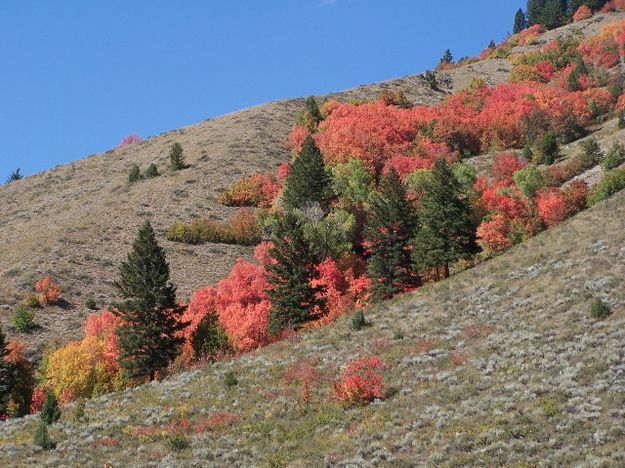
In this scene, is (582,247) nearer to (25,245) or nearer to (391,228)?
(391,228)

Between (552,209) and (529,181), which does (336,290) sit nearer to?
(552,209)

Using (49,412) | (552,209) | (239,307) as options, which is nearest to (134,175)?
(239,307)

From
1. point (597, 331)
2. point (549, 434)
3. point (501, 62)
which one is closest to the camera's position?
point (549, 434)

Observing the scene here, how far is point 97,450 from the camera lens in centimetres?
3097

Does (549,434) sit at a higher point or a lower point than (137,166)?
lower

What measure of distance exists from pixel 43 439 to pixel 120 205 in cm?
6388

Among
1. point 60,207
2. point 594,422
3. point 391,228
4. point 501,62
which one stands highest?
point 501,62

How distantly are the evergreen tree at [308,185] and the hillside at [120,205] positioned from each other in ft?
28.3

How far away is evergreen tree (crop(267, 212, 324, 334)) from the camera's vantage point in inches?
2222

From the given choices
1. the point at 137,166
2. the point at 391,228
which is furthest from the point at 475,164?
the point at 137,166

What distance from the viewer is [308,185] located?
283 ft

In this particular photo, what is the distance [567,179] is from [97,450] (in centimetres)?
6574

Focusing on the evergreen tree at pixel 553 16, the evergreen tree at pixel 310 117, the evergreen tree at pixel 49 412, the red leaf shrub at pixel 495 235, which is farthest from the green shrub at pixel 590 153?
the evergreen tree at pixel 553 16

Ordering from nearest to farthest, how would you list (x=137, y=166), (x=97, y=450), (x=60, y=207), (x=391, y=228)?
(x=97, y=450)
(x=391, y=228)
(x=60, y=207)
(x=137, y=166)
